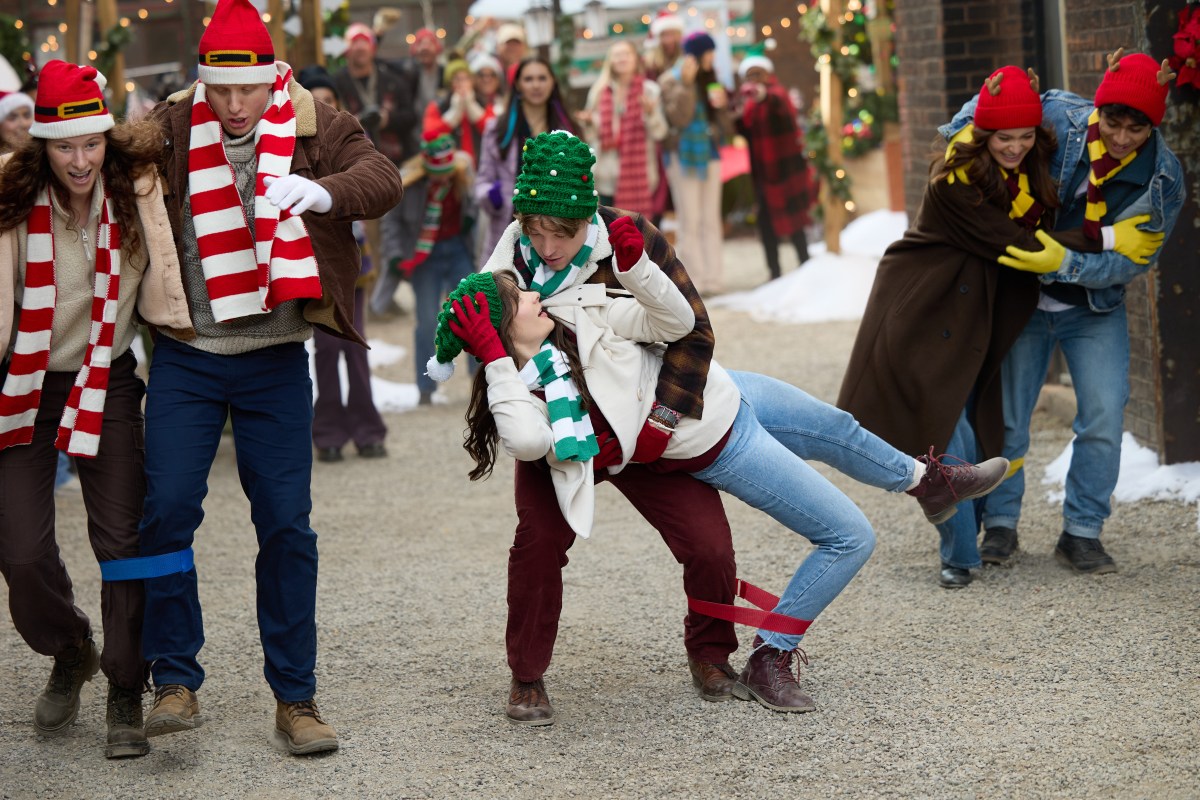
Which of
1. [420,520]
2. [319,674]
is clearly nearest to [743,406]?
[319,674]

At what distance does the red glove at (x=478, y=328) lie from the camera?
4008 mm

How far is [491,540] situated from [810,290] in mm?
7043

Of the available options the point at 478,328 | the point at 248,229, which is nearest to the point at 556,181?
the point at 478,328

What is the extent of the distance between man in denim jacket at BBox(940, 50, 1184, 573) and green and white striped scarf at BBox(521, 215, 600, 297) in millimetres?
1750

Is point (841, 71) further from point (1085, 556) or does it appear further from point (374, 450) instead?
point (1085, 556)

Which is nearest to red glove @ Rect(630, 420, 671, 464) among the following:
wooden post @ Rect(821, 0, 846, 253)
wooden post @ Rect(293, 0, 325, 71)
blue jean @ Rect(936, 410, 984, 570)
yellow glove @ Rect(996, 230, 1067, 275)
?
blue jean @ Rect(936, 410, 984, 570)

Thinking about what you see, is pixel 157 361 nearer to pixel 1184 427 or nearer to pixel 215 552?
pixel 215 552

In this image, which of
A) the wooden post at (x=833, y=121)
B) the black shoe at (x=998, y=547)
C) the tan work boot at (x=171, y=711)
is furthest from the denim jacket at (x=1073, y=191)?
the wooden post at (x=833, y=121)

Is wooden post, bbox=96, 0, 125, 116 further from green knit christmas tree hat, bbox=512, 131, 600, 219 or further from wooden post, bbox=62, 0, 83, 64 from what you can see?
green knit christmas tree hat, bbox=512, 131, 600, 219

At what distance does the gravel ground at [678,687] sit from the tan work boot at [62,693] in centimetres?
7

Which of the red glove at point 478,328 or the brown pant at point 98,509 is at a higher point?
the red glove at point 478,328

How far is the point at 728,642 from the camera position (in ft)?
15.0

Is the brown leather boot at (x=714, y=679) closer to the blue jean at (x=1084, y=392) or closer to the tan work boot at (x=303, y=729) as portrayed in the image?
the tan work boot at (x=303, y=729)

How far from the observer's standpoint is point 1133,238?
519cm
